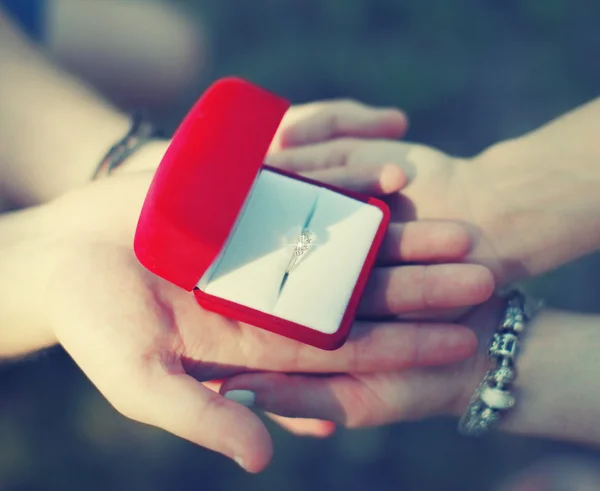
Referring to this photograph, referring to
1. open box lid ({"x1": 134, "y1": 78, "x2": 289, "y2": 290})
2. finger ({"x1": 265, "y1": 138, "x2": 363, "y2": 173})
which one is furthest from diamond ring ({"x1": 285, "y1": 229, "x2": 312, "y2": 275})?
finger ({"x1": 265, "y1": 138, "x2": 363, "y2": 173})

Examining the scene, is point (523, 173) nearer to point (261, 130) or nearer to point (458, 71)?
point (458, 71)

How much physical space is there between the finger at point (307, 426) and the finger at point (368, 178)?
0.35 metres

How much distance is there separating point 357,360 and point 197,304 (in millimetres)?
216

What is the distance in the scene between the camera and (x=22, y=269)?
2.40 feet

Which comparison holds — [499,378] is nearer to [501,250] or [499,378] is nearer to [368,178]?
[501,250]

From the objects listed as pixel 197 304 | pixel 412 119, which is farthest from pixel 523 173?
pixel 197 304

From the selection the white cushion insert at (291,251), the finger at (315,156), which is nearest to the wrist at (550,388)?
the white cushion insert at (291,251)

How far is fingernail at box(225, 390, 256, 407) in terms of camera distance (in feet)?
2.14

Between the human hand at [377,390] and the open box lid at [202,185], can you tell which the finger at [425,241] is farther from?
the open box lid at [202,185]

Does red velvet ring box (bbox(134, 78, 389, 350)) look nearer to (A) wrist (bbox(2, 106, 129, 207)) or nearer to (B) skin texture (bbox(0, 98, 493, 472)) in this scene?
(B) skin texture (bbox(0, 98, 493, 472))

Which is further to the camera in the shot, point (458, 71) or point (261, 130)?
point (458, 71)

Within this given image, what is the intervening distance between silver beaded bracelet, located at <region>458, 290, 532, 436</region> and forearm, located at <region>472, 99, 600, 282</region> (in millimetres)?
70

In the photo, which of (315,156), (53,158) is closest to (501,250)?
A: (315,156)

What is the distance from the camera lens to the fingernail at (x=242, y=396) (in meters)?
0.65
